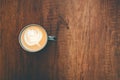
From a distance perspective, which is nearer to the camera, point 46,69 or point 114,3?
point 114,3

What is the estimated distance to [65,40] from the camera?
2.92 m

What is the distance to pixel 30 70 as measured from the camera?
9.94 feet

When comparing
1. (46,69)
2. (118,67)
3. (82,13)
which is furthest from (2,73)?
(118,67)

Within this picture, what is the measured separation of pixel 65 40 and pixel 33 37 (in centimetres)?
42

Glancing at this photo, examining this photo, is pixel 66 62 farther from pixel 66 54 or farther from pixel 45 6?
pixel 45 6

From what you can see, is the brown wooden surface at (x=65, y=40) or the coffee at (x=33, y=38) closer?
the brown wooden surface at (x=65, y=40)

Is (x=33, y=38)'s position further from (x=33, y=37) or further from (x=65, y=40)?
(x=65, y=40)

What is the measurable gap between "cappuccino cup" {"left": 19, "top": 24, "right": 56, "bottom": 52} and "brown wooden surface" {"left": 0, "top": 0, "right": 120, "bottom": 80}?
0.29 feet

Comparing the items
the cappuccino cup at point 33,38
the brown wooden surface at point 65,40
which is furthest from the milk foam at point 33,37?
the brown wooden surface at point 65,40

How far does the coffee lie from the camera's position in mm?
2926

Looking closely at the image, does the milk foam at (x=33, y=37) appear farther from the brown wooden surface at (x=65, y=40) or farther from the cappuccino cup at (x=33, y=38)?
the brown wooden surface at (x=65, y=40)

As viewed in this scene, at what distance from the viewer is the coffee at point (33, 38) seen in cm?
293

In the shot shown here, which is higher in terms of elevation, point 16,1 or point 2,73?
point 16,1

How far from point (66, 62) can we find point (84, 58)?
0.24m
